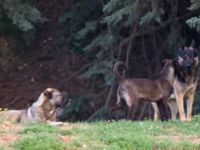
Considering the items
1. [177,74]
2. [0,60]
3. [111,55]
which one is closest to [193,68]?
[177,74]

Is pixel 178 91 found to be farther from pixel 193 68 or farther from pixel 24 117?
pixel 24 117

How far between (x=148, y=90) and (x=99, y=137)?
416 centimetres

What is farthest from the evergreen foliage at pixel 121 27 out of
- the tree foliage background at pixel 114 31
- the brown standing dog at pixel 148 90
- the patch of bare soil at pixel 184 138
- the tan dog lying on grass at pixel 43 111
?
the patch of bare soil at pixel 184 138

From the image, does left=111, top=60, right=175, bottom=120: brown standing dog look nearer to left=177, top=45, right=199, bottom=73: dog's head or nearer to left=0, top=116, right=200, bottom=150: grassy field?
left=177, top=45, right=199, bottom=73: dog's head

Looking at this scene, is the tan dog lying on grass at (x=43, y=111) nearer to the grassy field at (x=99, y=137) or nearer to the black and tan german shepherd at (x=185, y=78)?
the black and tan german shepherd at (x=185, y=78)

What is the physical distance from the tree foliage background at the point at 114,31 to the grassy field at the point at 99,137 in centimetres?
517

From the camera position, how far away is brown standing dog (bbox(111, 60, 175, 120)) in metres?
16.6

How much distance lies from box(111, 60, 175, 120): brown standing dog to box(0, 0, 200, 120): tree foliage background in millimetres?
2086


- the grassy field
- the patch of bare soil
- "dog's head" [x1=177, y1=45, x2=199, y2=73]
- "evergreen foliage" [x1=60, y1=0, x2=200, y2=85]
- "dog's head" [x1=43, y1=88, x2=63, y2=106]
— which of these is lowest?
the patch of bare soil

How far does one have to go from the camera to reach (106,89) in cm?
2228

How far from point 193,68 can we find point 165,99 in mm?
823

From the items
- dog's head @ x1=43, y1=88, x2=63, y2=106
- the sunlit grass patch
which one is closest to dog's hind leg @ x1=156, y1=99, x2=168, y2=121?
dog's head @ x1=43, y1=88, x2=63, y2=106

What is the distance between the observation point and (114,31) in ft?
70.0

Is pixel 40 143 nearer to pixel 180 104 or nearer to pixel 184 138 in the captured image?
pixel 184 138
